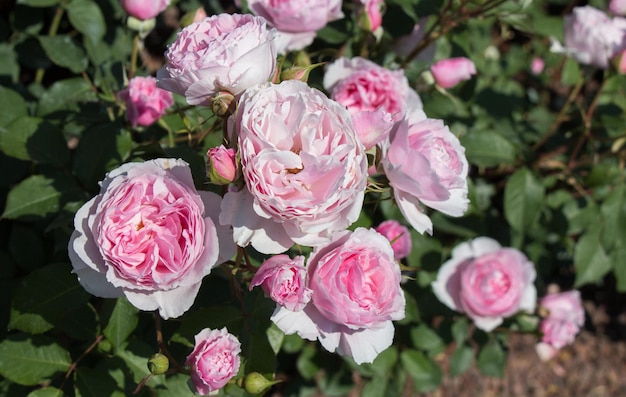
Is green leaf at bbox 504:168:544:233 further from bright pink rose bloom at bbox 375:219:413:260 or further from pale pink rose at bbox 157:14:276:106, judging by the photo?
pale pink rose at bbox 157:14:276:106

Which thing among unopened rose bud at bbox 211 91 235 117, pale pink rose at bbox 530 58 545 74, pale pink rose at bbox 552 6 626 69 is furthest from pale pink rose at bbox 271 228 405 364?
pale pink rose at bbox 530 58 545 74

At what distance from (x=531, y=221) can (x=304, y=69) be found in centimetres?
109

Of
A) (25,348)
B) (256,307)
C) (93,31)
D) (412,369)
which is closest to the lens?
(256,307)

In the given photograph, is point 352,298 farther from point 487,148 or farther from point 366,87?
point 487,148

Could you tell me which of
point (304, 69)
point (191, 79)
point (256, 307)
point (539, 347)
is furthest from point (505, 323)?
point (191, 79)

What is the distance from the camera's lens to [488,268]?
1.87 meters

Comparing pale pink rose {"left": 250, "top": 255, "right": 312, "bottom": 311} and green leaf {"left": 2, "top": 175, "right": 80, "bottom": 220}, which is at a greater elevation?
pale pink rose {"left": 250, "top": 255, "right": 312, "bottom": 311}

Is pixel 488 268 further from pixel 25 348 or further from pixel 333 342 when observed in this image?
pixel 25 348

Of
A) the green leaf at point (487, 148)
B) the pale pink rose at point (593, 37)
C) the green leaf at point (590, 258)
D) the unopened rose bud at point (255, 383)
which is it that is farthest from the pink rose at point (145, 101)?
the green leaf at point (590, 258)

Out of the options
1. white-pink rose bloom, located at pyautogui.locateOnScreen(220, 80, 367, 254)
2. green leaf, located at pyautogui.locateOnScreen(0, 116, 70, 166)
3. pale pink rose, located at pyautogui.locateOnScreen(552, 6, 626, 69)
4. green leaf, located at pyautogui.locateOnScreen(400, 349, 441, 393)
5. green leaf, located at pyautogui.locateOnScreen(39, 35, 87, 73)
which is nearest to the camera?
white-pink rose bloom, located at pyautogui.locateOnScreen(220, 80, 367, 254)

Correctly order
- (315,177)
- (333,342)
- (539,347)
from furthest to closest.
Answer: (539,347) < (333,342) < (315,177)

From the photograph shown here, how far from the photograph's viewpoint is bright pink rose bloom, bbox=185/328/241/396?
101cm

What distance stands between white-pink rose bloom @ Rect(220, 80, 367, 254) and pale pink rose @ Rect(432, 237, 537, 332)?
0.98 m

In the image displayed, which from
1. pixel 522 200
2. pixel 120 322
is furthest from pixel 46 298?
pixel 522 200
